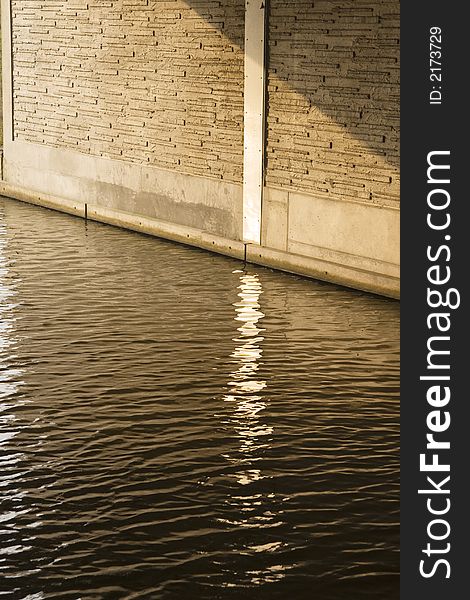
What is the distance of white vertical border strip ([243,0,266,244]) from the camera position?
1722cm

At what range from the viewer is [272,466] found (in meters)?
9.02

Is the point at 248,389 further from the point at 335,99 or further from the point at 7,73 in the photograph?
the point at 7,73

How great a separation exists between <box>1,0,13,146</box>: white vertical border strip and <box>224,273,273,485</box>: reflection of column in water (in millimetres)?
10547

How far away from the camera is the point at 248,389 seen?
11117 mm

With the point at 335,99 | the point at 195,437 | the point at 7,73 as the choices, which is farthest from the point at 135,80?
the point at 195,437

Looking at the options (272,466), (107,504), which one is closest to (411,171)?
(272,466)

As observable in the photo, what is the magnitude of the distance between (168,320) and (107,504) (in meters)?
5.70

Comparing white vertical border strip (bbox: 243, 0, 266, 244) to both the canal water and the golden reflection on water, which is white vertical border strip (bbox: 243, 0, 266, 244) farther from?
the golden reflection on water

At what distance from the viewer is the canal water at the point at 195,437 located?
7.24 metres

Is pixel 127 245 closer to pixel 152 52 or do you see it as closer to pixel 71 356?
pixel 152 52

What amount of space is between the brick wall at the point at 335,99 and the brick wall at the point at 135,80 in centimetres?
99

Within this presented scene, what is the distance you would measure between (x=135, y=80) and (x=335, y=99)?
5.16 meters

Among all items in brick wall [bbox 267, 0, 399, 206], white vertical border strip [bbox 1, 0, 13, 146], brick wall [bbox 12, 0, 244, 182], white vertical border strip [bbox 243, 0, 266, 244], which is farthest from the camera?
white vertical border strip [bbox 1, 0, 13, 146]

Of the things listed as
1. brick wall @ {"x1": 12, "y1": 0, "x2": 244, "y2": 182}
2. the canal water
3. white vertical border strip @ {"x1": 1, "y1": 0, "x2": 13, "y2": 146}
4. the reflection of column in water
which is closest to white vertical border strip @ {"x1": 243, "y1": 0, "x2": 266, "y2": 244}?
brick wall @ {"x1": 12, "y1": 0, "x2": 244, "y2": 182}
